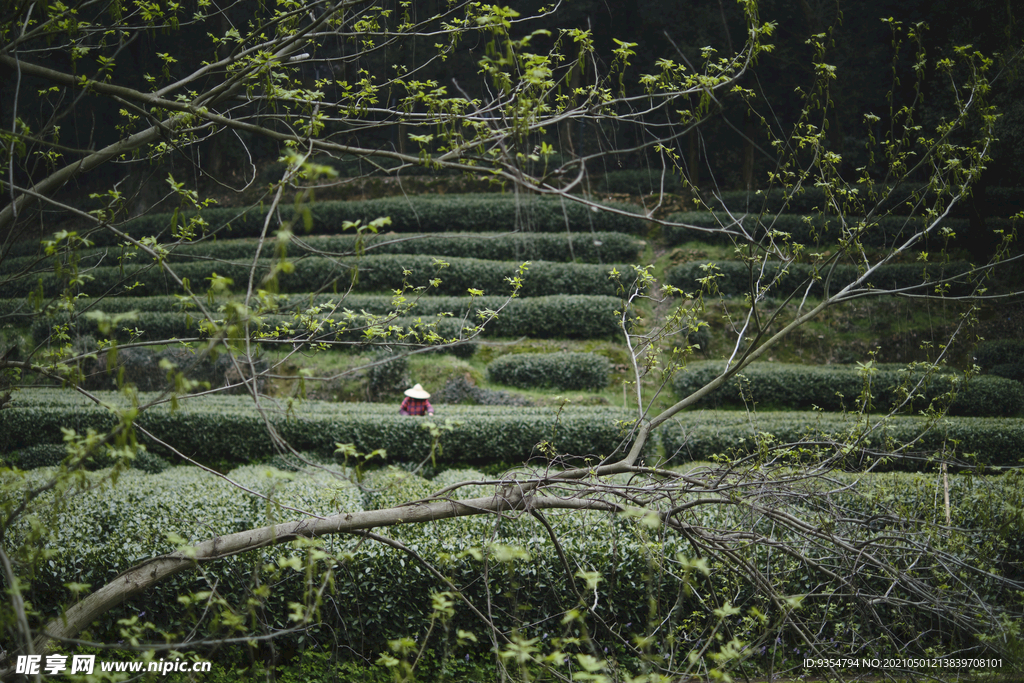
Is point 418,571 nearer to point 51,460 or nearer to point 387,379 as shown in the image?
point 51,460

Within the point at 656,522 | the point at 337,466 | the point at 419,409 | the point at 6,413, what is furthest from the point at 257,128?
the point at 6,413

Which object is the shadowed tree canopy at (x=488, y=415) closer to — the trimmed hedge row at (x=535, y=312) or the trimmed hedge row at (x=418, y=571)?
the trimmed hedge row at (x=418, y=571)

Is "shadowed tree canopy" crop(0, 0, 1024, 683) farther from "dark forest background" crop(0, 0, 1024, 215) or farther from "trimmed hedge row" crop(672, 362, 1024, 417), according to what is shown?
"dark forest background" crop(0, 0, 1024, 215)

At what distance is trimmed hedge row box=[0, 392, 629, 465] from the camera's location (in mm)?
7973

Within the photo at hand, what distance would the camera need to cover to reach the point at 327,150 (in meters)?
2.73

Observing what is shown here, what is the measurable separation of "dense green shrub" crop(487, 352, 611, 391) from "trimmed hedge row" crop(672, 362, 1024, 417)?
1.49 m

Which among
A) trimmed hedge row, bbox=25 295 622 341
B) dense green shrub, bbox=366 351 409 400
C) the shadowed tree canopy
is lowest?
dense green shrub, bbox=366 351 409 400

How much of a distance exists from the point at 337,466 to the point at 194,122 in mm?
5083

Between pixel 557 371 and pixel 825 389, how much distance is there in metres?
4.73

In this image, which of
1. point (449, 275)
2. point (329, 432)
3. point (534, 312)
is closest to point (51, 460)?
point (329, 432)

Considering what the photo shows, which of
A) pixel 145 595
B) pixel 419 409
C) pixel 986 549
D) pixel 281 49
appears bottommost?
pixel 419 409

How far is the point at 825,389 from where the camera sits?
10078mm

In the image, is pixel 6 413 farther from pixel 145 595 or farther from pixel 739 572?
pixel 739 572

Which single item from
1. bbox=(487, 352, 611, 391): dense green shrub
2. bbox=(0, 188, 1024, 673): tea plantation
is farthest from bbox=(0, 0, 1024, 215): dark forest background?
bbox=(487, 352, 611, 391): dense green shrub
